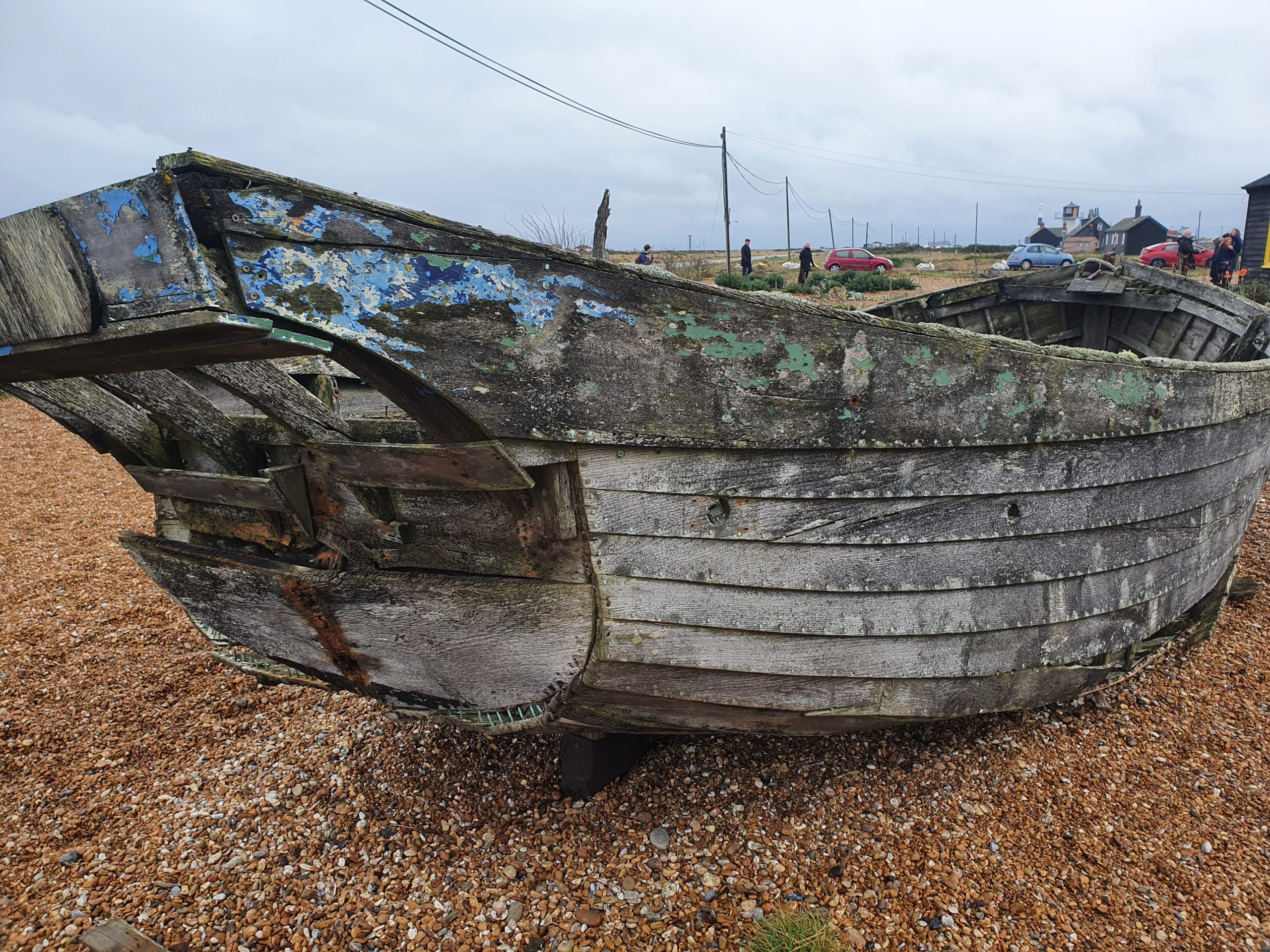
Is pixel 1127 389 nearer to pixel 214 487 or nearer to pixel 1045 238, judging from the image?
pixel 214 487

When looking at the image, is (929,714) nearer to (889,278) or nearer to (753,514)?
(753,514)

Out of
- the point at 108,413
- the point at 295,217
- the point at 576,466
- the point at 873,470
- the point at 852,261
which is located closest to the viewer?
the point at 295,217

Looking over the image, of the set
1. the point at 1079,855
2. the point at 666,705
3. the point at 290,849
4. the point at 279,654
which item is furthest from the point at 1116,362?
the point at 290,849

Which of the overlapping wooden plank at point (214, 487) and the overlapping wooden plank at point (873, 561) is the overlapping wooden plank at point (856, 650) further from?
the overlapping wooden plank at point (214, 487)

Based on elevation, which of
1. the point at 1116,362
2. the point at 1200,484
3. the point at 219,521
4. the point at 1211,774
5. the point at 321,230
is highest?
the point at 321,230

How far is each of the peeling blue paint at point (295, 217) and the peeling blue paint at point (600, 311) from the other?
1.51ft

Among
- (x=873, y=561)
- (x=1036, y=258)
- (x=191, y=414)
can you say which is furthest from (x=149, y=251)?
(x=1036, y=258)

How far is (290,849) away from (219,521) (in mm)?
1113

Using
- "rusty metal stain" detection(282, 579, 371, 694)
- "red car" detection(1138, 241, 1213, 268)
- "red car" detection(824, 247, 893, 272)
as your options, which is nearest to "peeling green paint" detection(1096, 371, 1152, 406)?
"rusty metal stain" detection(282, 579, 371, 694)

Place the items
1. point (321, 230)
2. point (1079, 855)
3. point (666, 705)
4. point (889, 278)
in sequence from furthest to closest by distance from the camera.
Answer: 1. point (889, 278)
2. point (1079, 855)
3. point (666, 705)
4. point (321, 230)

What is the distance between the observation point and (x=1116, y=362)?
2.33 m

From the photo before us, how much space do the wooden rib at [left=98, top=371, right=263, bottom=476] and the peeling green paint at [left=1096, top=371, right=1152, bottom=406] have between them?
2591 millimetres

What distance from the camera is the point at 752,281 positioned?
20438 mm

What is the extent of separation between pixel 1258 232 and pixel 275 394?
93.8 ft
